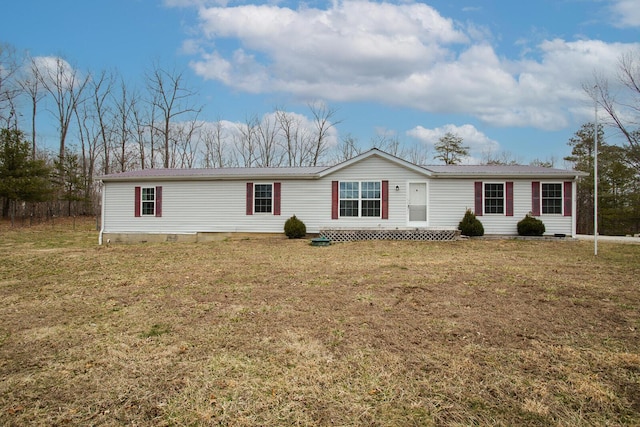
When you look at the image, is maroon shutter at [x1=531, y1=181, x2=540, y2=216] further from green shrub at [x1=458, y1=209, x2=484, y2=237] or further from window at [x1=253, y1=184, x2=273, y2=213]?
window at [x1=253, y1=184, x2=273, y2=213]

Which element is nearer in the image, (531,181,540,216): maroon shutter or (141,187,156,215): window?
(531,181,540,216): maroon shutter

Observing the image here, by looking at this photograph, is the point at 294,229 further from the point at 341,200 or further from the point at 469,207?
the point at 469,207

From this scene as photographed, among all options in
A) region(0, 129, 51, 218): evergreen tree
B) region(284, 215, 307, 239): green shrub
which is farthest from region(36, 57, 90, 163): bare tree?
region(284, 215, 307, 239): green shrub

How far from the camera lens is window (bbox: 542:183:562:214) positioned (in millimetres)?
13953

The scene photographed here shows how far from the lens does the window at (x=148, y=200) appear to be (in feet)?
50.8

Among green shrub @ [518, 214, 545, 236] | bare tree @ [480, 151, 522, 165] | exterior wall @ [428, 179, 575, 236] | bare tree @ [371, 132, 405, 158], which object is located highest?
bare tree @ [371, 132, 405, 158]

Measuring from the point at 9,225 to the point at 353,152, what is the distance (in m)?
24.4

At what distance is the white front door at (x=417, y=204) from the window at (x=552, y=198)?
4.56 meters

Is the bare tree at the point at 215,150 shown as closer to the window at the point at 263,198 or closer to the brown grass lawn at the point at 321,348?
the window at the point at 263,198

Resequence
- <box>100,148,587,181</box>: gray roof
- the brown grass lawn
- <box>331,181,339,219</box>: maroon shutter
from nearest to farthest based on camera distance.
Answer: the brown grass lawn, <box>100,148,587,181</box>: gray roof, <box>331,181,339,219</box>: maroon shutter

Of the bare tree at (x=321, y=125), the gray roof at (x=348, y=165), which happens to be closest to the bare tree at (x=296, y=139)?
the bare tree at (x=321, y=125)

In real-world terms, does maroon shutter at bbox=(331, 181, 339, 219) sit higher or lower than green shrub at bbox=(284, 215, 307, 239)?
higher

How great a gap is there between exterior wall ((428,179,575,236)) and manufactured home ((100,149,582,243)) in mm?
38

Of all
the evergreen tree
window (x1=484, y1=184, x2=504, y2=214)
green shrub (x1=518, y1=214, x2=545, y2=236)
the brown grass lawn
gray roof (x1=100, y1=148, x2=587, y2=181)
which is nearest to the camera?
the brown grass lawn
